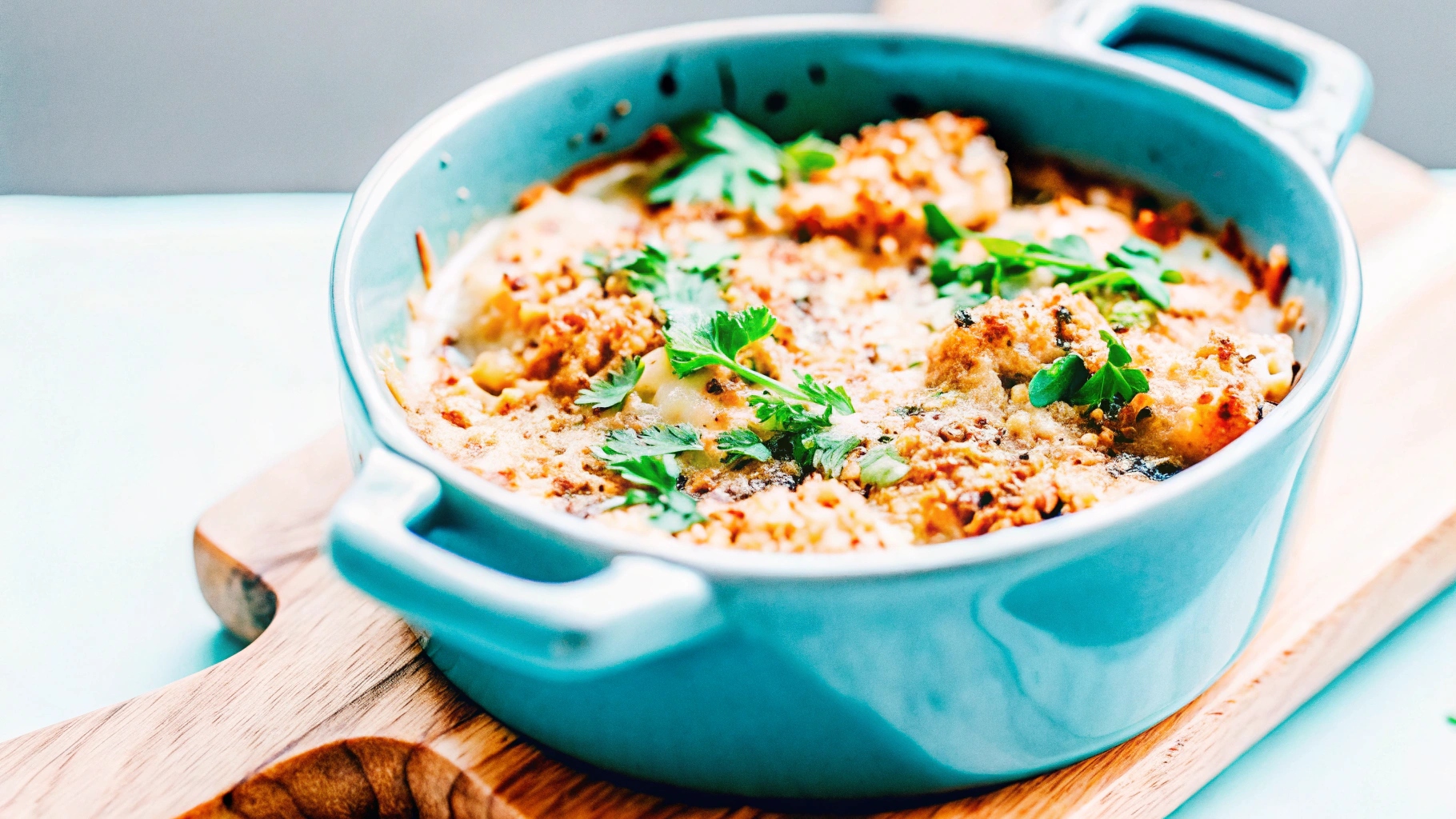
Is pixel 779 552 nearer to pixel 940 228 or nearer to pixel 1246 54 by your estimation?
pixel 940 228

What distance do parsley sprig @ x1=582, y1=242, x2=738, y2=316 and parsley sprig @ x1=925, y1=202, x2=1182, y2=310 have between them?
215 mm

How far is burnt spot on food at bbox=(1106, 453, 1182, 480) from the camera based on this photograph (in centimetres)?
94

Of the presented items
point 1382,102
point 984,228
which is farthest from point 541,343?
point 1382,102

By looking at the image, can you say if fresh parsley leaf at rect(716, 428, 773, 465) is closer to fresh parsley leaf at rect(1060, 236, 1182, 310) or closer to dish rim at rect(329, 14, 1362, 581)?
dish rim at rect(329, 14, 1362, 581)

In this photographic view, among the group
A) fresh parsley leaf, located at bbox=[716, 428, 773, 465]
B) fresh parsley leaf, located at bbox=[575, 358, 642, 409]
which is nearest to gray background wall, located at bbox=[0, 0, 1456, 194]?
fresh parsley leaf, located at bbox=[575, 358, 642, 409]

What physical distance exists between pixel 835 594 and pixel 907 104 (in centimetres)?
90

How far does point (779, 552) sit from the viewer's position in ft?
2.68

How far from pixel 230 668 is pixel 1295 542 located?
0.85 metres

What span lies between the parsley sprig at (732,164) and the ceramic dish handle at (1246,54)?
32 cm

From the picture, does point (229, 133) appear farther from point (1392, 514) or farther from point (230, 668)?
point (1392, 514)

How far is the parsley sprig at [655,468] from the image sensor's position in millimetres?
873

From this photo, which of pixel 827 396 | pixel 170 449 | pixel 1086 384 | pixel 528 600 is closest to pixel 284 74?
pixel 170 449

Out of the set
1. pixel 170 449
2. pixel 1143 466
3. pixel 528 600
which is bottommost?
pixel 170 449

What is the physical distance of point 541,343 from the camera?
42.7 inches
